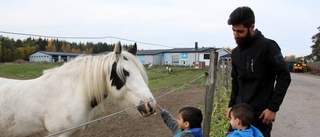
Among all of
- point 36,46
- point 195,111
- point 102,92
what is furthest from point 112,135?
point 36,46

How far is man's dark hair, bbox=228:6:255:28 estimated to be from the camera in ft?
7.16

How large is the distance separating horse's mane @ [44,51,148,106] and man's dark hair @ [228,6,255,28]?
1.26 m

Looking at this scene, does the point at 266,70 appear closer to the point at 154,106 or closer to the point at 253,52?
the point at 253,52

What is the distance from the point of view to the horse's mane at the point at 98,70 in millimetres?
2799

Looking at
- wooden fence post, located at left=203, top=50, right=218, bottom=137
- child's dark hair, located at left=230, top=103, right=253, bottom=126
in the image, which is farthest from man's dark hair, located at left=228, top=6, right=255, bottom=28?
wooden fence post, located at left=203, top=50, right=218, bottom=137

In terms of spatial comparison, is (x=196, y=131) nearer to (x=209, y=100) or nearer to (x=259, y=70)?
(x=259, y=70)

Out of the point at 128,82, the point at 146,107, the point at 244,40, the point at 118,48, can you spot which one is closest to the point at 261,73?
the point at 244,40

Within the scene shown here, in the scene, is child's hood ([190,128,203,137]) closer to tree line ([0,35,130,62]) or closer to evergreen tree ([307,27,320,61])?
tree line ([0,35,130,62])

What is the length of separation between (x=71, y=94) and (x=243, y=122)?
1817mm

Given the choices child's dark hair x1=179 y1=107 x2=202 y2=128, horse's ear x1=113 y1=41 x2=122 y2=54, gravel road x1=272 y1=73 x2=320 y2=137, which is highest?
horse's ear x1=113 y1=41 x2=122 y2=54

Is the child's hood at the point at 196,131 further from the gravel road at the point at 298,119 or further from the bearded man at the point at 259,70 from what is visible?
the gravel road at the point at 298,119

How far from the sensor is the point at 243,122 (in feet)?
6.84

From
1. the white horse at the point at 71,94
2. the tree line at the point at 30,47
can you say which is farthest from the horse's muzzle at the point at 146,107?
the tree line at the point at 30,47

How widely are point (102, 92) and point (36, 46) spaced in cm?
8447
